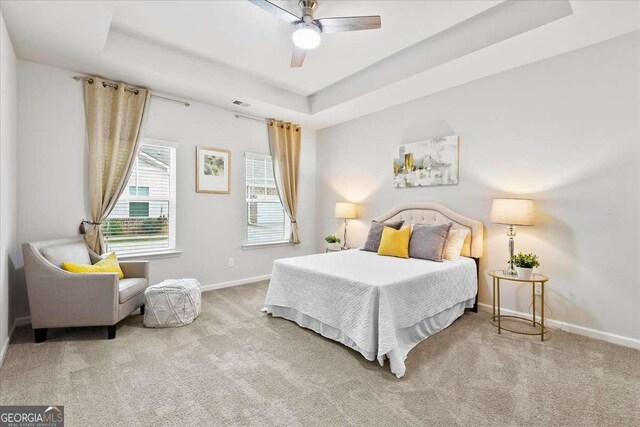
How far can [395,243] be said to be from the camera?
11.8 ft

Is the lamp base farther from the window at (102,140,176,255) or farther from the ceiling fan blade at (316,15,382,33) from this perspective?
the window at (102,140,176,255)

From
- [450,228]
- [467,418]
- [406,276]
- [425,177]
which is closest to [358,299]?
[406,276]

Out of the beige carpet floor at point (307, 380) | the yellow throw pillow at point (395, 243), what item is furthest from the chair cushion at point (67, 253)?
the yellow throw pillow at point (395, 243)

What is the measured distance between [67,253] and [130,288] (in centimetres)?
70

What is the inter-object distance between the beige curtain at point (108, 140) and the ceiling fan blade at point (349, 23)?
8.19ft

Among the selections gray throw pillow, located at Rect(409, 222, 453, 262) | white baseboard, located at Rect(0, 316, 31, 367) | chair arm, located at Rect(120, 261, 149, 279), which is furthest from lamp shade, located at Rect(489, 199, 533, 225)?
white baseboard, located at Rect(0, 316, 31, 367)

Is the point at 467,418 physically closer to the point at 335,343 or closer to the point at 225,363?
the point at 335,343

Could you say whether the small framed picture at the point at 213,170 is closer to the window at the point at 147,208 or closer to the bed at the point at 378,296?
the window at the point at 147,208

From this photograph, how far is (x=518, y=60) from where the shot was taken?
3080 mm

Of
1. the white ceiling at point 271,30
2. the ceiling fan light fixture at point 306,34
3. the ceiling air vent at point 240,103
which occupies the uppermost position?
the white ceiling at point 271,30

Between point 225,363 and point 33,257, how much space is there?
1905mm

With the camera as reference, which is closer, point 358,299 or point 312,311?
point 358,299

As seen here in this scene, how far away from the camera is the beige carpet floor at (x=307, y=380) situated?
1.74 m

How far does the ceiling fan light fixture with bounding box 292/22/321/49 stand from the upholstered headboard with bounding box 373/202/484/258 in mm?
2475
